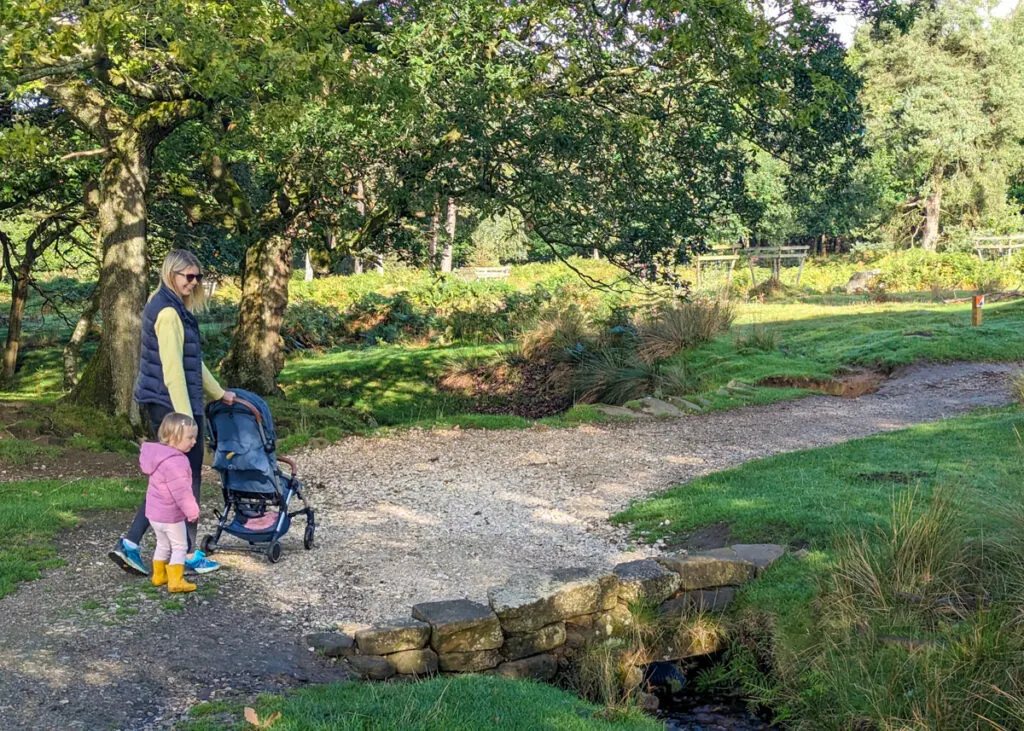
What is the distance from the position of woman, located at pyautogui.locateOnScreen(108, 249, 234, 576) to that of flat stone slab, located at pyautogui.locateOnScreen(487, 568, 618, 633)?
205 cm

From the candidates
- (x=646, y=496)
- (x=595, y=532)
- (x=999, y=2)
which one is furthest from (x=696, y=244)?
(x=999, y=2)

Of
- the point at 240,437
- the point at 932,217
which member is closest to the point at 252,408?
the point at 240,437

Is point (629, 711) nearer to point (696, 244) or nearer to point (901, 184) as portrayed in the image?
point (696, 244)

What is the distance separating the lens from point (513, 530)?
25.4 ft

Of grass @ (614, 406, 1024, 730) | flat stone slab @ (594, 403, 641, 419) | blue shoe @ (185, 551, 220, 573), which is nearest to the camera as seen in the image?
grass @ (614, 406, 1024, 730)

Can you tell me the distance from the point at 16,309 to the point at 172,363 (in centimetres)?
1362

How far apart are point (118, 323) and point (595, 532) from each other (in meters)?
6.21

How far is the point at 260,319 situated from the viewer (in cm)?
1338

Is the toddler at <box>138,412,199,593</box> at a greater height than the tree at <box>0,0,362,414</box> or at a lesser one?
lesser

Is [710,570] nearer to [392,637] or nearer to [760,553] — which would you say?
[760,553]

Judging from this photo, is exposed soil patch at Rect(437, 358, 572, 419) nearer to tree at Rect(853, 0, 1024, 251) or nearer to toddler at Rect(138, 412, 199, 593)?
toddler at Rect(138, 412, 199, 593)

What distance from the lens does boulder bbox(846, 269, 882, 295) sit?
94.9 feet

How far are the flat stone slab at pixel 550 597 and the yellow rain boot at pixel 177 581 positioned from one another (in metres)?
1.82

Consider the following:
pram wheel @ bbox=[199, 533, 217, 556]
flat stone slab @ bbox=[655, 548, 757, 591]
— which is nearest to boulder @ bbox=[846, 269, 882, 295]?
flat stone slab @ bbox=[655, 548, 757, 591]
